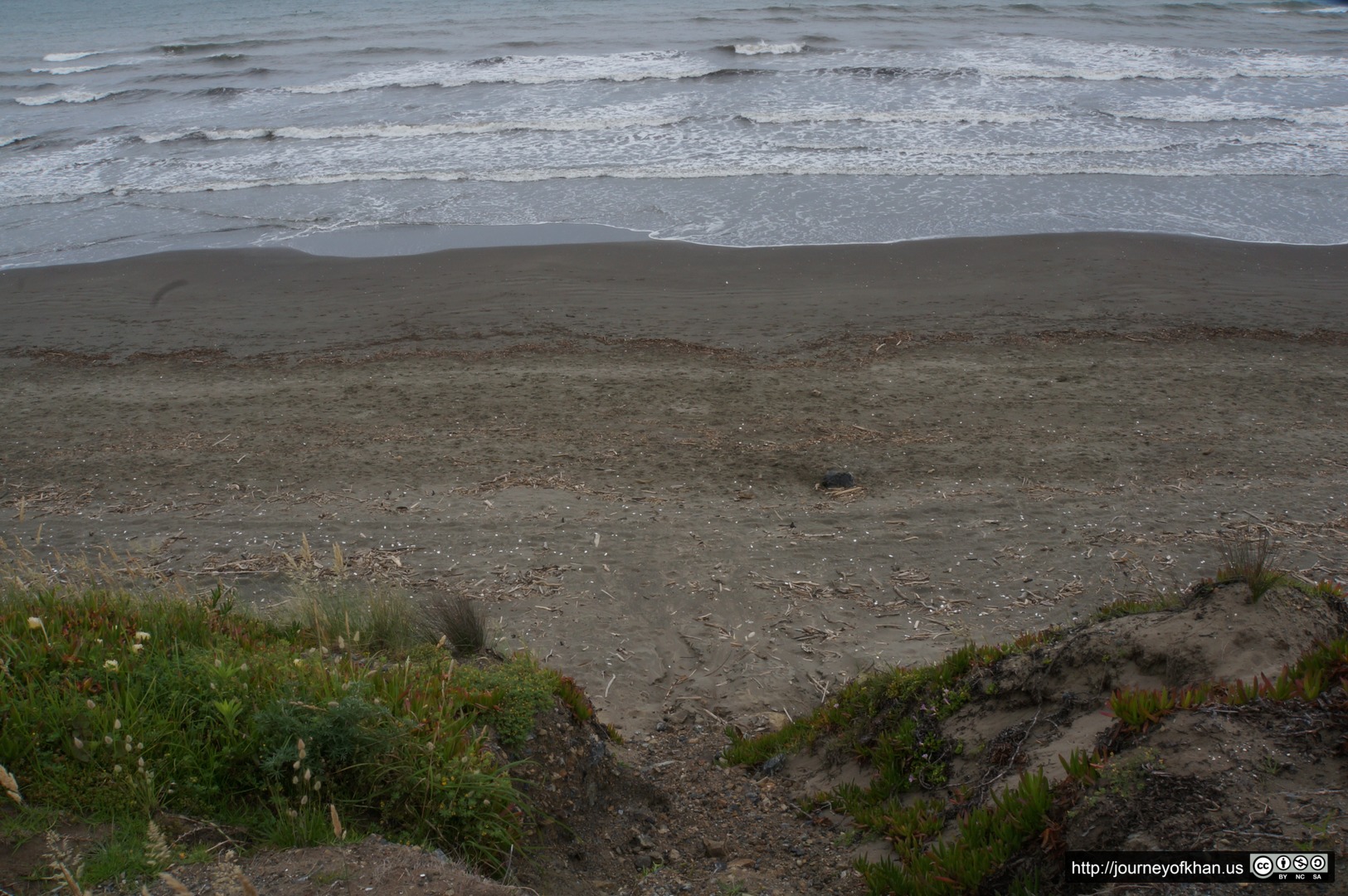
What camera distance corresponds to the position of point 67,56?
34344 millimetres

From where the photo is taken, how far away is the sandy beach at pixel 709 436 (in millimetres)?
6309

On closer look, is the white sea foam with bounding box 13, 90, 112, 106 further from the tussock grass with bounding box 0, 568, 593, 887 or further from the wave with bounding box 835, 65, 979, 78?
the tussock grass with bounding box 0, 568, 593, 887

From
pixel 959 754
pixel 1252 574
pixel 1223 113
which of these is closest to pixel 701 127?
pixel 1223 113

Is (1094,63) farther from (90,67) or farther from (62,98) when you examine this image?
(90,67)

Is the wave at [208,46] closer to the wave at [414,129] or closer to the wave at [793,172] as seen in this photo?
the wave at [414,129]

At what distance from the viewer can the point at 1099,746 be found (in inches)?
124

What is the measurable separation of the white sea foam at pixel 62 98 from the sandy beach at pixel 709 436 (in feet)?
57.9

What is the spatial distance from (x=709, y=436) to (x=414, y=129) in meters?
16.3

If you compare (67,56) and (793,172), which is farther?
(67,56)

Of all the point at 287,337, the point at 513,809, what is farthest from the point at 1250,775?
the point at 287,337

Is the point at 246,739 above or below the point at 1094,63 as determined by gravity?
below

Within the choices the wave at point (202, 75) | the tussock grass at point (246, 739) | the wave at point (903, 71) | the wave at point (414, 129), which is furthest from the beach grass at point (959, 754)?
the wave at point (202, 75)

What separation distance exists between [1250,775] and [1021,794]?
2.22 feet

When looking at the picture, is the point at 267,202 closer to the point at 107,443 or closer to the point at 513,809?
the point at 107,443
